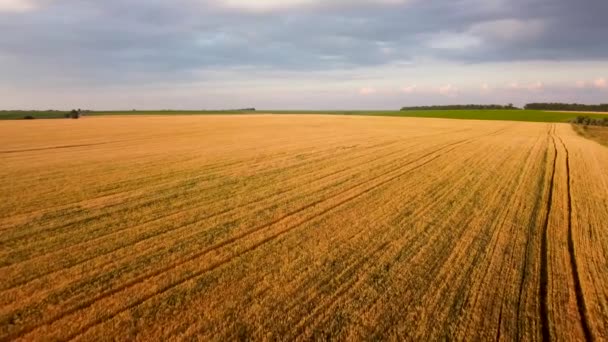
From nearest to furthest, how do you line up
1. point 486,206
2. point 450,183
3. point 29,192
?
1. point 486,206
2. point 29,192
3. point 450,183

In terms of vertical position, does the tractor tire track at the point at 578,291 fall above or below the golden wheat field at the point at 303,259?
below

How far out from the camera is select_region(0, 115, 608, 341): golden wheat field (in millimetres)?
3568

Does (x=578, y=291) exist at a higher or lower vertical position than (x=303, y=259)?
lower

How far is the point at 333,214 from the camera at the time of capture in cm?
711

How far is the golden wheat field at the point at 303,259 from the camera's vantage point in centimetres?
357

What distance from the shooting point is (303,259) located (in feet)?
16.5

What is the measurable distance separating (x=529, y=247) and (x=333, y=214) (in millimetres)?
3702

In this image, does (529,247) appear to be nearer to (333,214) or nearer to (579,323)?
(579,323)

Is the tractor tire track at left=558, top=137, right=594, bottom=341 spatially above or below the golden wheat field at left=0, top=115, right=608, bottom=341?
below

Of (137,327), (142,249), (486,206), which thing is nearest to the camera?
(137,327)

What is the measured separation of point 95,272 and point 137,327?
1654mm

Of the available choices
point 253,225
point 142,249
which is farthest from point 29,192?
point 253,225

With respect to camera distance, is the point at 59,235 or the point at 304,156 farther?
the point at 304,156

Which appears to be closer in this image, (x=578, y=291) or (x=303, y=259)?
(x=578, y=291)
